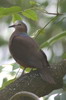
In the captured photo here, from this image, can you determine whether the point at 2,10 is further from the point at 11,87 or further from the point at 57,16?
the point at 11,87

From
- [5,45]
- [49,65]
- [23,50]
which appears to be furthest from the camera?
[5,45]

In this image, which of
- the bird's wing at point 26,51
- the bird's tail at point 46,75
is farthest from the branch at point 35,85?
the bird's wing at point 26,51

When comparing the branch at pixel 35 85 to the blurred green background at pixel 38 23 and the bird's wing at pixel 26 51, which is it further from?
the bird's wing at pixel 26 51

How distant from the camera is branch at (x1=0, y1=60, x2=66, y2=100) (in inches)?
68.6

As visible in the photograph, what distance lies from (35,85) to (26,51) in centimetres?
49

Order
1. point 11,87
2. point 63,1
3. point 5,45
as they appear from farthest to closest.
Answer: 1. point 5,45
2. point 11,87
3. point 63,1

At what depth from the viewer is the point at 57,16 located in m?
1.37

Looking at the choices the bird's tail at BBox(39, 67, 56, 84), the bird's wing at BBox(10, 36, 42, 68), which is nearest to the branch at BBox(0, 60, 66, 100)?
the bird's tail at BBox(39, 67, 56, 84)

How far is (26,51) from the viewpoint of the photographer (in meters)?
2.23

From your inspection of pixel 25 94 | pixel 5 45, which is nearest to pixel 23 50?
pixel 25 94

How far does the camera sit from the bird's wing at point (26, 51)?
214cm

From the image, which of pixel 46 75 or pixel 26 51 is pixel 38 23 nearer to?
pixel 26 51

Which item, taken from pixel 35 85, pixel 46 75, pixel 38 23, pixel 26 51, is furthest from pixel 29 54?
pixel 38 23

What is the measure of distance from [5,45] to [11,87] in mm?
2022
